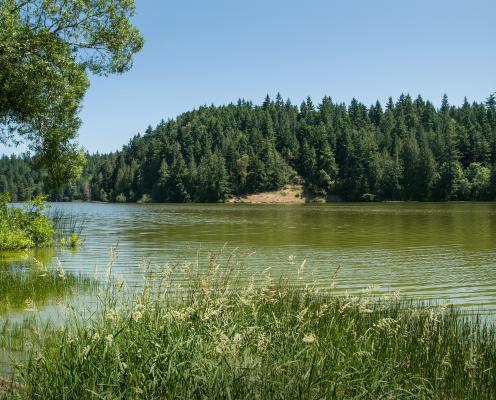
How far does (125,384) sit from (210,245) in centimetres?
2790

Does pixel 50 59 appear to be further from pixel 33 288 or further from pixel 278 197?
pixel 278 197

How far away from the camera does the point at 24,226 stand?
2872cm

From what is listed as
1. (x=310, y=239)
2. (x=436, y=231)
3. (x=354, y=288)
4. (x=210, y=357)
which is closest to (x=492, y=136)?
(x=436, y=231)

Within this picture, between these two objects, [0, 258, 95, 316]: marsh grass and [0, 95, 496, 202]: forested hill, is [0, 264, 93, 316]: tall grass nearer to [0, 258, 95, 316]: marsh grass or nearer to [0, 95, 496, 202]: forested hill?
[0, 258, 95, 316]: marsh grass

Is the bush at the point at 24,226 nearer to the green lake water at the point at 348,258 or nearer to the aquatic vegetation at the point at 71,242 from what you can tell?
the aquatic vegetation at the point at 71,242

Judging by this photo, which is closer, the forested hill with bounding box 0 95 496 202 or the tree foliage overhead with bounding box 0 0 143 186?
the tree foliage overhead with bounding box 0 0 143 186

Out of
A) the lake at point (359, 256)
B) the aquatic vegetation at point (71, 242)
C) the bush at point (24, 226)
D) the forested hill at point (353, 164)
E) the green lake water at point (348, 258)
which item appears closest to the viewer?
the green lake water at point (348, 258)

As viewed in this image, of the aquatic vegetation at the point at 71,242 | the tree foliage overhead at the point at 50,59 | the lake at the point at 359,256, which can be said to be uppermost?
the tree foliage overhead at the point at 50,59

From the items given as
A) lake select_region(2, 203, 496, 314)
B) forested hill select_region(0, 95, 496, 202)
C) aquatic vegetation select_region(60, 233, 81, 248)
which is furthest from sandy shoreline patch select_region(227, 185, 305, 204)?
aquatic vegetation select_region(60, 233, 81, 248)

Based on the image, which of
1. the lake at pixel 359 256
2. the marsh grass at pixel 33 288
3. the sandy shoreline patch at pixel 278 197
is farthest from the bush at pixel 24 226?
the sandy shoreline patch at pixel 278 197

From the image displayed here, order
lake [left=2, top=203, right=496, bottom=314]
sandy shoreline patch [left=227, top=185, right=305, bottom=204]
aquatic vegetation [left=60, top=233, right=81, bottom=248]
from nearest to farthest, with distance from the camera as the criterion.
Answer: lake [left=2, top=203, right=496, bottom=314] → aquatic vegetation [left=60, top=233, right=81, bottom=248] → sandy shoreline patch [left=227, top=185, right=305, bottom=204]

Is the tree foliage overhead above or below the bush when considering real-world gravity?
above

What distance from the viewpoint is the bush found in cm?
2645

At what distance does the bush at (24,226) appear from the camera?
26453mm
